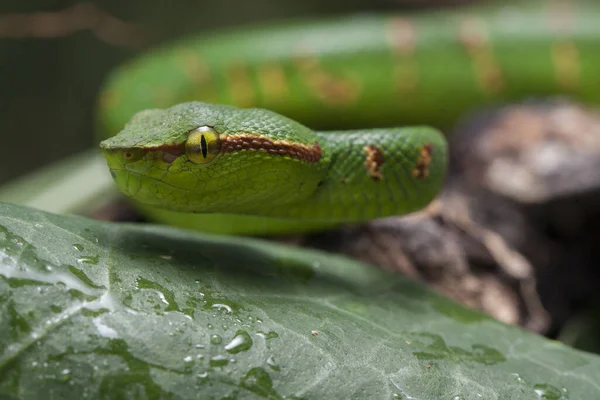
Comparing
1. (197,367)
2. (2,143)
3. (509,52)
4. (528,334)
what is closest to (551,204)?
(528,334)

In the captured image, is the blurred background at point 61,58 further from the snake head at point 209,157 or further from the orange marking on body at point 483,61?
the snake head at point 209,157

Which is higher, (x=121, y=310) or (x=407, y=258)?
(x=121, y=310)

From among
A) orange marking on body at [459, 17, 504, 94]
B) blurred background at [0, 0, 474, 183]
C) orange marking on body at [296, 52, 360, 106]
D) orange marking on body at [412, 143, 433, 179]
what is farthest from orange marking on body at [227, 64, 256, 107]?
orange marking on body at [412, 143, 433, 179]

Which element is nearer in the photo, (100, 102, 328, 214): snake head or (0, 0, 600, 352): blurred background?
(100, 102, 328, 214): snake head

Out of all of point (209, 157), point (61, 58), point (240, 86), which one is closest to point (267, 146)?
point (209, 157)

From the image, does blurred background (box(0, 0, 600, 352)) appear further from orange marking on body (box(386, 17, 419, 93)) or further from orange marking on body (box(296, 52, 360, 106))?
orange marking on body (box(296, 52, 360, 106))

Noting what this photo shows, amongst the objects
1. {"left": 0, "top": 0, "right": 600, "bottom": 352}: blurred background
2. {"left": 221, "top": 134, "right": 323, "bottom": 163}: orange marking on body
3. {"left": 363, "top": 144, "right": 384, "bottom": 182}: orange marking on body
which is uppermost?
{"left": 221, "top": 134, "right": 323, "bottom": 163}: orange marking on body

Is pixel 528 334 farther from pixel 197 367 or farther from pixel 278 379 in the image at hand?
pixel 197 367

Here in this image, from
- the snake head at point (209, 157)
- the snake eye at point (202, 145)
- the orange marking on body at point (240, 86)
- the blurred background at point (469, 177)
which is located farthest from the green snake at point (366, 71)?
the snake eye at point (202, 145)
